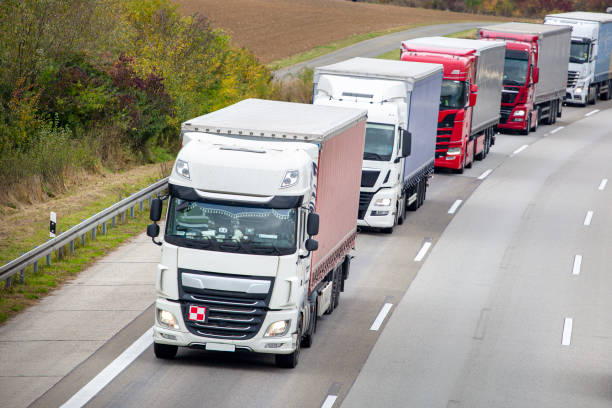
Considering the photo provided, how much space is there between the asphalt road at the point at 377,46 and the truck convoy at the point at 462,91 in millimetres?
22796

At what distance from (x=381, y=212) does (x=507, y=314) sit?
631 centimetres

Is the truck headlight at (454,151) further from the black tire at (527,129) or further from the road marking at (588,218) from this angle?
the black tire at (527,129)

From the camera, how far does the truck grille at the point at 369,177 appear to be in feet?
79.6

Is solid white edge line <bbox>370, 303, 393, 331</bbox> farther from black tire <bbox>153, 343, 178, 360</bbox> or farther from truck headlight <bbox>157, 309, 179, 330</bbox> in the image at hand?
truck headlight <bbox>157, 309, 179, 330</bbox>

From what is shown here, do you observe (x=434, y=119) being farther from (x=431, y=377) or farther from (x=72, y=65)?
(x=431, y=377)

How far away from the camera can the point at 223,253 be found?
46.0 ft

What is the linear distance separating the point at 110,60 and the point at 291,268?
72.7 feet

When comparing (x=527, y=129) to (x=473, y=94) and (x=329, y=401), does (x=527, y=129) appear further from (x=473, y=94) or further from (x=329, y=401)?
(x=329, y=401)

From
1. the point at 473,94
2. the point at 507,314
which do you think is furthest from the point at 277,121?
the point at 473,94

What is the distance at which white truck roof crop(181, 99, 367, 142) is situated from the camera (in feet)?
48.8

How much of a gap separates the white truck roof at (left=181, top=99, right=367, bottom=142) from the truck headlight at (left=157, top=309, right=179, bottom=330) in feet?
8.59

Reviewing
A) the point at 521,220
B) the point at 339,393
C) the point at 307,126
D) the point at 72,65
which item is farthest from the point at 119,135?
the point at 339,393

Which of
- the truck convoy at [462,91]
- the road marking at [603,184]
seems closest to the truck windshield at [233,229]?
the truck convoy at [462,91]

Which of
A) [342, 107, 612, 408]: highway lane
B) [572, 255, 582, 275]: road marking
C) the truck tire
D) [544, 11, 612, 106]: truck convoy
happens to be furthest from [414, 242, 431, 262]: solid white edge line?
[544, 11, 612, 106]: truck convoy
